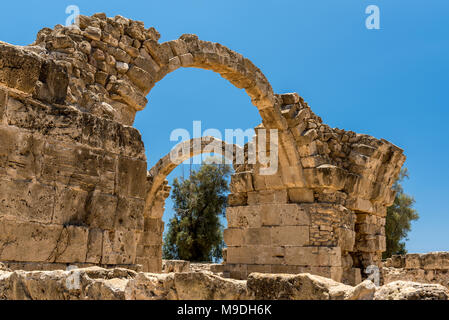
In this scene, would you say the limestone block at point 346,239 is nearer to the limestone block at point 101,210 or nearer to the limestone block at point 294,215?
the limestone block at point 294,215

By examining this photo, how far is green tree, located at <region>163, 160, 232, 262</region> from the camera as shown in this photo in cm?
2400

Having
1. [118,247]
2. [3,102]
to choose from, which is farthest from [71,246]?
[3,102]

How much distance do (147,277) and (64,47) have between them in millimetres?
3556

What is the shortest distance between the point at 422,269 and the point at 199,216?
1540 centimetres

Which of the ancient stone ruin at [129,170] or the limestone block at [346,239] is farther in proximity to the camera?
the limestone block at [346,239]

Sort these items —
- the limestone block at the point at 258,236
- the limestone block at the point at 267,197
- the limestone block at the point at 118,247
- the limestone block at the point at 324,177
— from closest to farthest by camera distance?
the limestone block at the point at 118,247, the limestone block at the point at 324,177, the limestone block at the point at 258,236, the limestone block at the point at 267,197

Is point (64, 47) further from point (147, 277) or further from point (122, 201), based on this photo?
point (147, 277)

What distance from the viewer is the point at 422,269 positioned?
35.7ft

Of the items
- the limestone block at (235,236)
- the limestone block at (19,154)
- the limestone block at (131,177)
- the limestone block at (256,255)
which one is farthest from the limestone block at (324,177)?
the limestone block at (19,154)

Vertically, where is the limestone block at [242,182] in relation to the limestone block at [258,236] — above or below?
above

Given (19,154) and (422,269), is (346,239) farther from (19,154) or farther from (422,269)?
(19,154)

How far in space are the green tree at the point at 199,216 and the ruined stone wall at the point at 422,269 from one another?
44.6ft

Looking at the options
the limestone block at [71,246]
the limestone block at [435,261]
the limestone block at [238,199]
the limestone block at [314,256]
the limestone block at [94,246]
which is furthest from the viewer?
the limestone block at [435,261]

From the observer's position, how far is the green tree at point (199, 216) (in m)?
24.0
